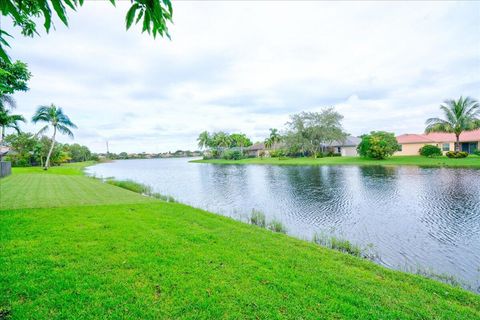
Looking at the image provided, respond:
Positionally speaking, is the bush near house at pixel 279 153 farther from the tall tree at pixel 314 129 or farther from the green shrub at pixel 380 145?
the green shrub at pixel 380 145

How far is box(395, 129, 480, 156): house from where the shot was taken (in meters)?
45.8

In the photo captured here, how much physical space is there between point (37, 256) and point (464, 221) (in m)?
14.7

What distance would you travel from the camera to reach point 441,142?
158 ft

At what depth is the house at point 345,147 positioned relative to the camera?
60.8 meters

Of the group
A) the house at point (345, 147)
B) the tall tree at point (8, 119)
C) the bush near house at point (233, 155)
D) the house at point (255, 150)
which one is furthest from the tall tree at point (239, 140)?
the tall tree at point (8, 119)

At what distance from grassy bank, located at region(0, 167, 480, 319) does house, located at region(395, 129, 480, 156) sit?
179 ft

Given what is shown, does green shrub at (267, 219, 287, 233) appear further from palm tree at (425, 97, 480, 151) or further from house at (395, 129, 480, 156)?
house at (395, 129, 480, 156)

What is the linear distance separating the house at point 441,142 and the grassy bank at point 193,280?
54.5 metres

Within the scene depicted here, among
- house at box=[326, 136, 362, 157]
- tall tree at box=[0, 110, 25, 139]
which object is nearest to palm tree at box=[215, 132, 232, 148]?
house at box=[326, 136, 362, 157]

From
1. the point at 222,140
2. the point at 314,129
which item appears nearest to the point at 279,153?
the point at 314,129

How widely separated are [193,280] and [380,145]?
47.0 meters

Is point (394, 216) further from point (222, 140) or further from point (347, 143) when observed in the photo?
point (222, 140)

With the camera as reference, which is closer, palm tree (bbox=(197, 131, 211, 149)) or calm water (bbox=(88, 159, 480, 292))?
calm water (bbox=(88, 159, 480, 292))

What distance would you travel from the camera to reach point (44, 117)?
3766 centimetres
